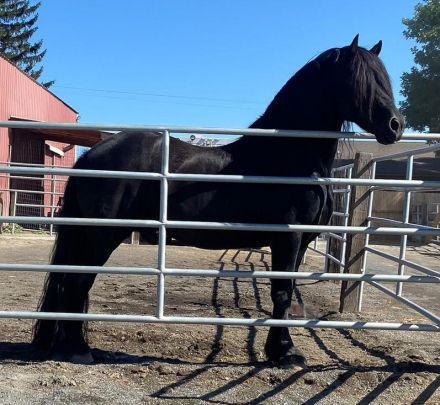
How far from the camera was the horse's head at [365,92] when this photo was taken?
2838 mm

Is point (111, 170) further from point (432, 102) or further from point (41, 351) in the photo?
point (432, 102)

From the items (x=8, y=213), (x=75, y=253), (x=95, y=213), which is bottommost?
(x=8, y=213)

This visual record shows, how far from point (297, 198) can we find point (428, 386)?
4.70ft

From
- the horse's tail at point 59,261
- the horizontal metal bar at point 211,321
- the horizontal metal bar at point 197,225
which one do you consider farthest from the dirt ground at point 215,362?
the horizontal metal bar at point 197,225

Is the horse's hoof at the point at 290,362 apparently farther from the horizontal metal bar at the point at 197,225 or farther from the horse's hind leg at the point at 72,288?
the horse's hind leg at the point at 72,288

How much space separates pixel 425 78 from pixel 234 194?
70.8ft

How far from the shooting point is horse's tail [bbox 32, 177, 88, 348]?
130 inches

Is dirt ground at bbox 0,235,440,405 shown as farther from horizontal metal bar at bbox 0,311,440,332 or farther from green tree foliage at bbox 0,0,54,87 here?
green tree foliage at bbox 0,0,54,87

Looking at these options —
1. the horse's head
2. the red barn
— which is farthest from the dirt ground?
the red barn

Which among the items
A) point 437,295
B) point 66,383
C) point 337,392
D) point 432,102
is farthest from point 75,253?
point 432,102

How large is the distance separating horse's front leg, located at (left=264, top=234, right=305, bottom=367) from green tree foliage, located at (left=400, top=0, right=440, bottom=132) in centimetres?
2005

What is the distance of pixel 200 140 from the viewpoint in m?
12.4

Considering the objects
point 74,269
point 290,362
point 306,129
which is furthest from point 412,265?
point 74,269

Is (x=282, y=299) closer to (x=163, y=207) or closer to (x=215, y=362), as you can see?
(x=215, y=362)
